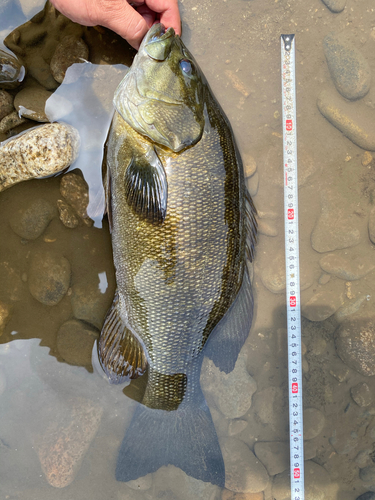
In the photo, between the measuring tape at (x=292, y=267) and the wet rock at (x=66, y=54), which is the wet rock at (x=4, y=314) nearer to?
the wet rock at (x=66, y=54)

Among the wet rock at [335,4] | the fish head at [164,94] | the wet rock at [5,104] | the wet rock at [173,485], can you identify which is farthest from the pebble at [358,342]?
the wet rock at [5,104]

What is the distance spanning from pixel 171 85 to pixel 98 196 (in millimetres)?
899

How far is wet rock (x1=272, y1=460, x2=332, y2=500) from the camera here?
2.50 m

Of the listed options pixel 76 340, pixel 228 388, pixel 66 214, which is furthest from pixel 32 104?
pixel 228 388

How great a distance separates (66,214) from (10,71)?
103 cm

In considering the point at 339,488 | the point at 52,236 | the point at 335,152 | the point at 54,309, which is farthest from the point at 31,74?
the point at 339,488

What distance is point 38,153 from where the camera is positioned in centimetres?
204

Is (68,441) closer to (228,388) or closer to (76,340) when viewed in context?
(76,340)

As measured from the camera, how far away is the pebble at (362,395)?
8.25ft

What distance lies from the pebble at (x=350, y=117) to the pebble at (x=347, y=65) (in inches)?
3.3

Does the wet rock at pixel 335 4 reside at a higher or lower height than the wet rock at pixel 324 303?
higher

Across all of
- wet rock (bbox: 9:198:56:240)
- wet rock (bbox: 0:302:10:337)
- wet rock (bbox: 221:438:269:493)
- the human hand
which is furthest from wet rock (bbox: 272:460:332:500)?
the human hand

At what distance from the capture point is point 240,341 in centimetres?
217

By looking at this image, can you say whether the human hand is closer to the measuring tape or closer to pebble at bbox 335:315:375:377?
the measuring tape
